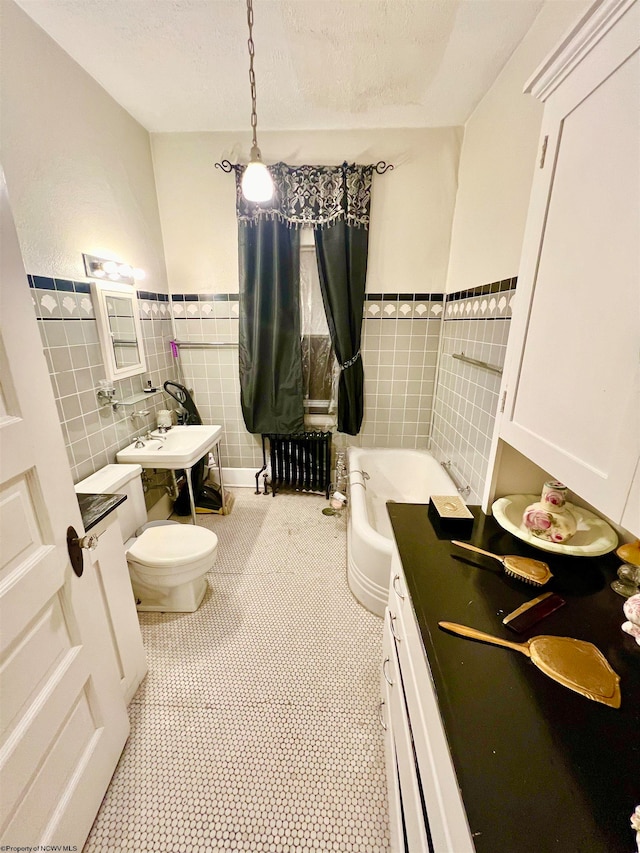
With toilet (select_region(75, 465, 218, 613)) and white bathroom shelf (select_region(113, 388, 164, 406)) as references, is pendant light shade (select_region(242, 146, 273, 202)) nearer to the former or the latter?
white bathroom shelf (select_region(113, 388, 164, 406))

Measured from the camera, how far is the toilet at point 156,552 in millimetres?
1562

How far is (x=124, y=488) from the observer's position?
1729mm

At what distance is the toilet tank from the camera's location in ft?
5.32

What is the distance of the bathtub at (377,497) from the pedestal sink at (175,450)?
3.41 ft

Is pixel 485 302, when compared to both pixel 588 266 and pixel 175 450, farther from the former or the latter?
pixel 175 450

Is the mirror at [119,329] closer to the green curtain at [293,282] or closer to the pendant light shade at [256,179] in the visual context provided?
the green curtain at [293,282]

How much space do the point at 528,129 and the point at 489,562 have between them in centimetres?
177

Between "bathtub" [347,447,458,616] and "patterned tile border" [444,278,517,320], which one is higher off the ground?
"patterned tile border" [444,278,517,320]

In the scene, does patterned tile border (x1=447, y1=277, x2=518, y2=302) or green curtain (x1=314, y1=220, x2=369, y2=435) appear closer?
patterned tile border (x1=447, y1=277, x2=518, y2=302)

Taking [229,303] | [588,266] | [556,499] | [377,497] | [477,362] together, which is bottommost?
[377,497]

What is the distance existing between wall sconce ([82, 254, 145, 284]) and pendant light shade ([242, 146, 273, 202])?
2.96ft

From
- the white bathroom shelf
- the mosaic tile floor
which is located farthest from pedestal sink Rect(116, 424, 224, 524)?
the mosaic tile floor

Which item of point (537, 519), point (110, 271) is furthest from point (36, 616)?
point (110, 271)

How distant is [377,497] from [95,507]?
1919 mm
